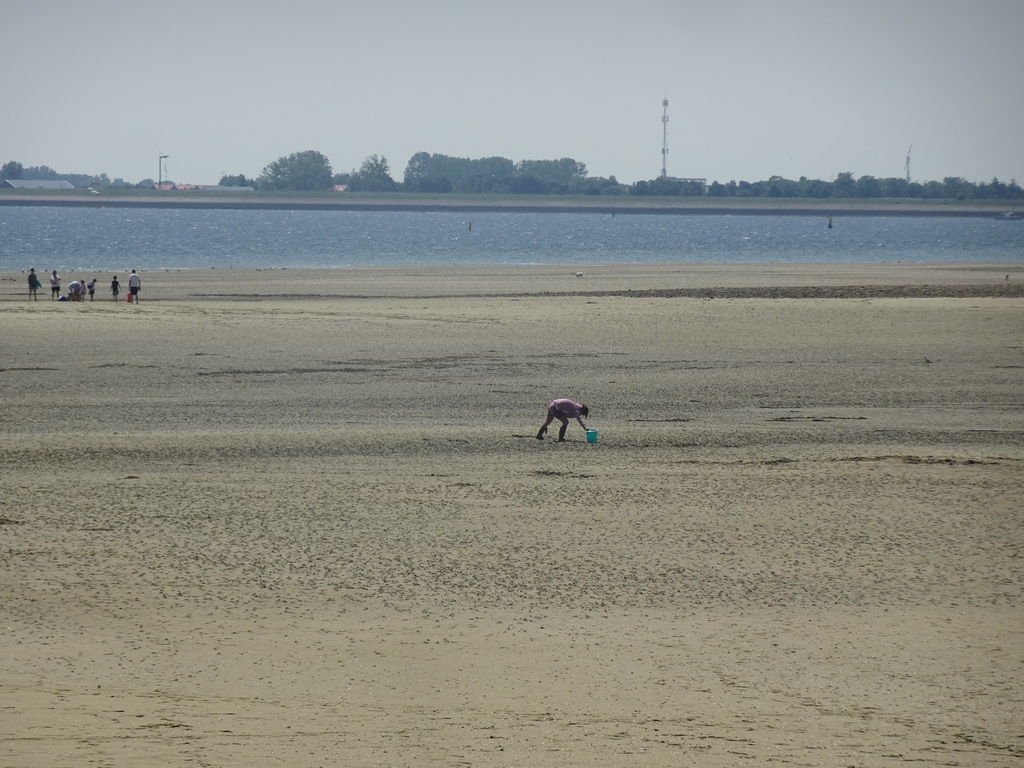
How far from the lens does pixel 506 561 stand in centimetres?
1163

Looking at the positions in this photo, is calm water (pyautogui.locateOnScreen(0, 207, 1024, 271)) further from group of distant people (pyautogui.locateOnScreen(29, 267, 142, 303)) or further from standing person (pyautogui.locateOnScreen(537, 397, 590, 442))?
standing person (pyautogui.locateOnScreen(537, 397, 590, 442))

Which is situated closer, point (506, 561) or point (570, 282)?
point (506, 561)

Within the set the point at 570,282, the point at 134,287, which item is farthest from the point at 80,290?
the point at 570,282

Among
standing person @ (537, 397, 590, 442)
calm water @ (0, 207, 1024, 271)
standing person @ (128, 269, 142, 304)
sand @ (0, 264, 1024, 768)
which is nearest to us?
sand @ (0, 264, 1024, 768)

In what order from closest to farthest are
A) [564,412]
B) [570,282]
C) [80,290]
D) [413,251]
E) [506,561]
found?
1. [506,561]
2. [564,412]
3. [80,290]
4. [570,282]
5. [413,251]

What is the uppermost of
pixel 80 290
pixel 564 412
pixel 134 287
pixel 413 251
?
pixel 413 251

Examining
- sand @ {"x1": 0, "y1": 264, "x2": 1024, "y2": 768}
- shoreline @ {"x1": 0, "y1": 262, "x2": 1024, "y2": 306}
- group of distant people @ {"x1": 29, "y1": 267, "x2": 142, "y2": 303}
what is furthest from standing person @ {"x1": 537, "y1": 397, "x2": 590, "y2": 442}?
group of distant people @ {"x1": 29, "y1": 267, "x2": 142, "y2": 303}

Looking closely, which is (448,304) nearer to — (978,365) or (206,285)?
(206,285)

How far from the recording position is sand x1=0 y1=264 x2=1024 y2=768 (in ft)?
26.1

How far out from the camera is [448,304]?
121 feet

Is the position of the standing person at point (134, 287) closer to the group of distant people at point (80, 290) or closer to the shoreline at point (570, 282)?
the group of distant people at point (80, 290)

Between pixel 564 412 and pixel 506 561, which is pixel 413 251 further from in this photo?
pixel 506 561

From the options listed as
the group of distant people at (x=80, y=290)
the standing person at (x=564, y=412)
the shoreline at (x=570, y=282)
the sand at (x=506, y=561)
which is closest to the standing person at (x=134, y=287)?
the group of distant people at (x=80, y=290)

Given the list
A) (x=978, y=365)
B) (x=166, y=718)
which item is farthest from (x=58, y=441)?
(x=978, y=365)
